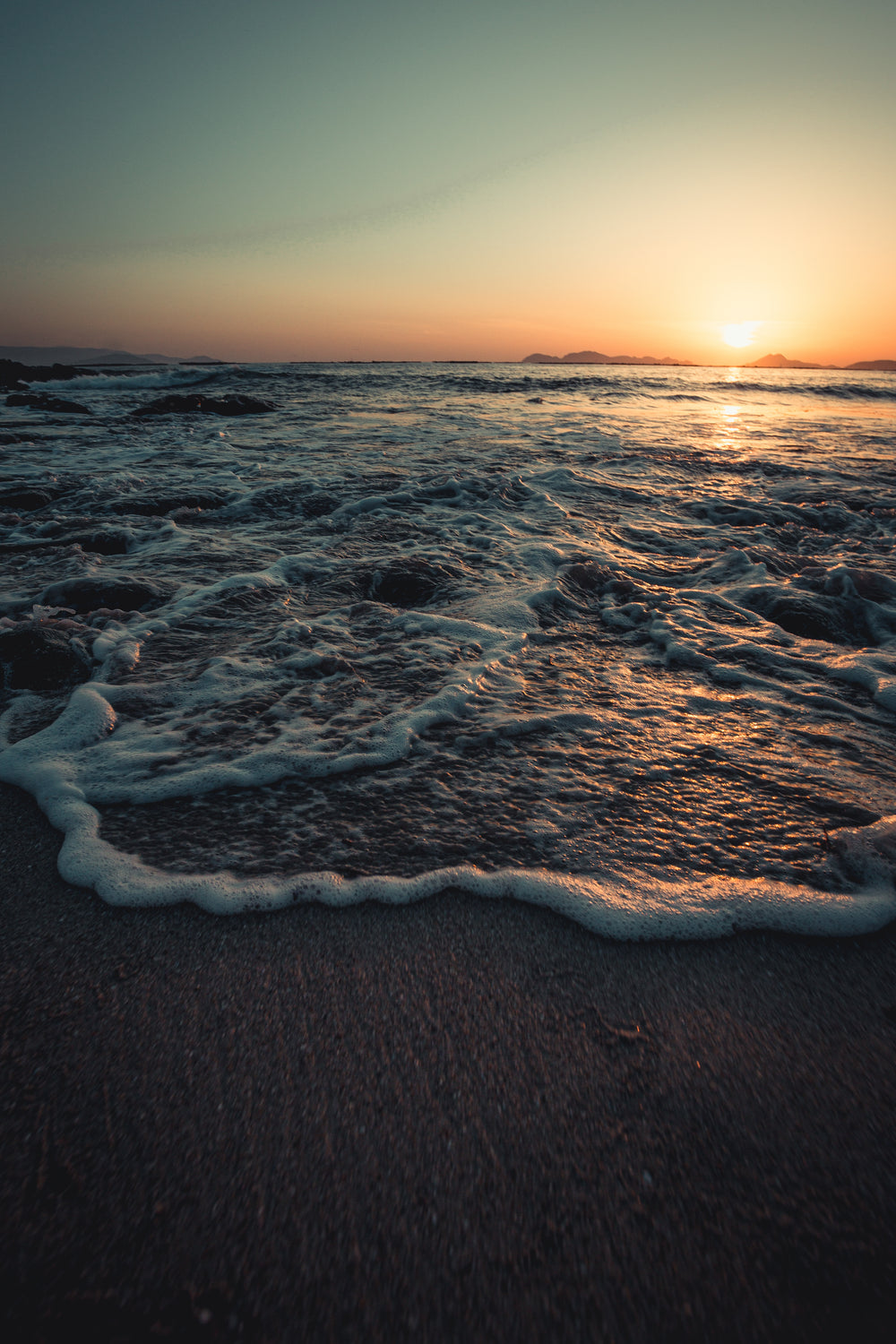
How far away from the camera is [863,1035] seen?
1303mm

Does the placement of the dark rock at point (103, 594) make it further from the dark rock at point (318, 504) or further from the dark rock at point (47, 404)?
the dark rock at point (47, 404)

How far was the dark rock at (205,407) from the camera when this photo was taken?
45.1 ft

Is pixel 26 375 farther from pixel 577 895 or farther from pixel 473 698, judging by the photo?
pixel 577 895

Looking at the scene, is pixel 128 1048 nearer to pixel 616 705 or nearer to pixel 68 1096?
pixel 68 1096

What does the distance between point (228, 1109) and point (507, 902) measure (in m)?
0.81

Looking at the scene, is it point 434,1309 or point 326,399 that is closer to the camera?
point 434,1309

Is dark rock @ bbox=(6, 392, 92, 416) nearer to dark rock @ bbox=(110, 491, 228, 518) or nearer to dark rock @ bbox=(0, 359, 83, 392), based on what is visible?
dark rock @ bbox=(0, 359, 83, 392)

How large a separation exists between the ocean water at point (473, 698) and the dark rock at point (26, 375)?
63.7ft

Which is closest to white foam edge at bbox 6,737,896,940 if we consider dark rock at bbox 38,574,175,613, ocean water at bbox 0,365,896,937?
ocean water at bbox 0,365,896,937

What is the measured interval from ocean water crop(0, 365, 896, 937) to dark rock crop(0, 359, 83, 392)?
63.7ft

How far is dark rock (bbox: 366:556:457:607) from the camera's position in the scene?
3734 mm

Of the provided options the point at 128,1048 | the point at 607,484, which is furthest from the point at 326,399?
the point at 128,1048

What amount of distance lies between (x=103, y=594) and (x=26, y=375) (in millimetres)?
28139

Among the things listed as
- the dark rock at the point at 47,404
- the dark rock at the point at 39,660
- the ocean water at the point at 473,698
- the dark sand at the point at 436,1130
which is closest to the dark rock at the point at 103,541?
the ocean water at the point at 473,698
